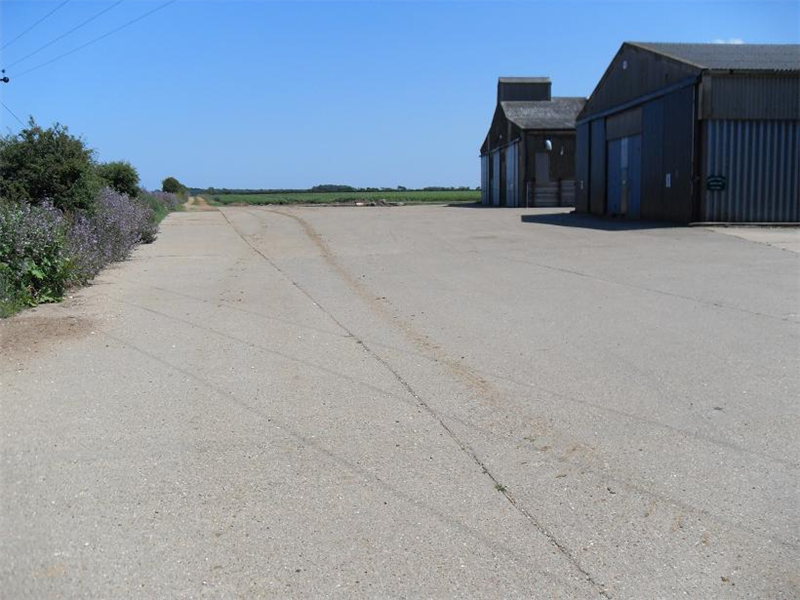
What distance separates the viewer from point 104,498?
14.7 feet

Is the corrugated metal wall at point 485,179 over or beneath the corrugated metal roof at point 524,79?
beneath

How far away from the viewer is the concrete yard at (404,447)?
3.73 metres

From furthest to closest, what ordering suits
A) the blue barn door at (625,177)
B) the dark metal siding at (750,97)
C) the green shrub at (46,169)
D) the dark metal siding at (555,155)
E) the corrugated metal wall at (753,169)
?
1. the dark metal siding at (555,155)
2. the blue barn door at (625,177)
3. the corrugated metal wall at (753,169)
4. the dark metal siding at (750,97)
5. the green shrub at (46,169)

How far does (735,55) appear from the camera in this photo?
24.6 metres

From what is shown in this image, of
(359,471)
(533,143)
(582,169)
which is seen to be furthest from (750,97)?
(533,143)

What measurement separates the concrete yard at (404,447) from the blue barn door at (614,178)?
18662 mm

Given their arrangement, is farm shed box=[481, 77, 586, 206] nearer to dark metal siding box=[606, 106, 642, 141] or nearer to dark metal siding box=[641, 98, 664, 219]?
dark metal siding box=[606, 106, 642, 141]

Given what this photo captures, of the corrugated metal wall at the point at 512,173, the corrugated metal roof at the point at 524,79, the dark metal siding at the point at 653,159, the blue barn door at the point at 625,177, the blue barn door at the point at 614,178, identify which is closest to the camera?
the dark metal siding at the point at 653,159

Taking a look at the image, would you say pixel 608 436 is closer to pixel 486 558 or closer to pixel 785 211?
pixel 486 558

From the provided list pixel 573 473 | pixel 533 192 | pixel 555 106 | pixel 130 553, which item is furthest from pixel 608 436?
pixel 555 106

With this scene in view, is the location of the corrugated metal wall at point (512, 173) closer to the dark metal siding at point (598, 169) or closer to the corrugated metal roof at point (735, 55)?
the dark metal siding at point (598, 169)

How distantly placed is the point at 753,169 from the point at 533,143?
24.6 meters

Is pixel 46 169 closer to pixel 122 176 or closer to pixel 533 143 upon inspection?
pixel 122 176

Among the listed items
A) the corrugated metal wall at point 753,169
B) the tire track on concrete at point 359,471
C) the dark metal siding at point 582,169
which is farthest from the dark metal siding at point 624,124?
the tire track on concrete at point 359,471
